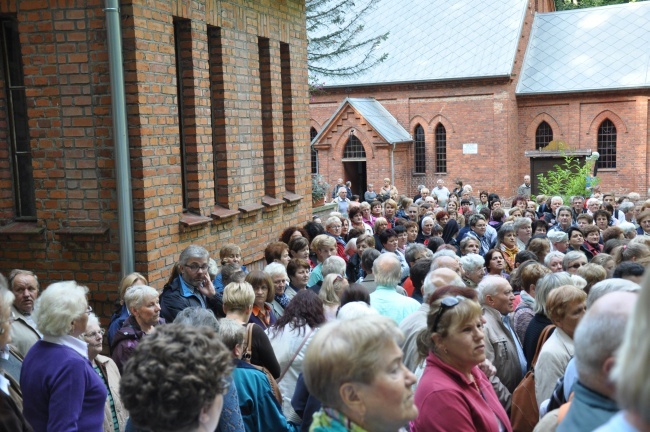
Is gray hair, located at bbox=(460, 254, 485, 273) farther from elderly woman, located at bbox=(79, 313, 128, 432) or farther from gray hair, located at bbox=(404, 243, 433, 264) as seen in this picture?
elderly woman, located at bbox=(79, 313, 128, 432)

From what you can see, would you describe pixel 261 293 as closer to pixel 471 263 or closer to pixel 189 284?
Answer: pixel 189 284

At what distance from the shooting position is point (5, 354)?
450cm

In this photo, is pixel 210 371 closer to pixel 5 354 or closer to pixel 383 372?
pixel 383 372

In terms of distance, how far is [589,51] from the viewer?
101ft

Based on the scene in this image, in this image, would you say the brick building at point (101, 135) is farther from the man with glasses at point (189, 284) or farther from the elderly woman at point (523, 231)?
the elderly woman at point (523, 231)

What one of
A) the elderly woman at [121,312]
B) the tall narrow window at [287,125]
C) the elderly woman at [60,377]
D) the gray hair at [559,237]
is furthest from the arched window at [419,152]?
the elderly woman at [60,377]

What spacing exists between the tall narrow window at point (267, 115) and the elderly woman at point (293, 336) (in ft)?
18.8

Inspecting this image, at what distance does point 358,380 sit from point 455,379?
1.23 meters

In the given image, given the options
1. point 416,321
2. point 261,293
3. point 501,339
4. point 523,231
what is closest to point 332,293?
point 261,293

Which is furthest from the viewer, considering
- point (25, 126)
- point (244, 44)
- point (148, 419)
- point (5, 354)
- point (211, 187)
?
point (244, 44)

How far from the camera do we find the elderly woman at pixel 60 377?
379 cm

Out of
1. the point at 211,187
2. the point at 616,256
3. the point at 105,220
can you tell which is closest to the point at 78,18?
the point at 105,220

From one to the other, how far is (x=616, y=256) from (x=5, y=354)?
6.35 m

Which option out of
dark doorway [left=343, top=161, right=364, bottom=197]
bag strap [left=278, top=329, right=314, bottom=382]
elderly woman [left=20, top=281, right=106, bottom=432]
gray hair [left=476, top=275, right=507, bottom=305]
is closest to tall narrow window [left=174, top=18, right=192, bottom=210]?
bag strap [left=278, top=329, right=314, bottom=382]
